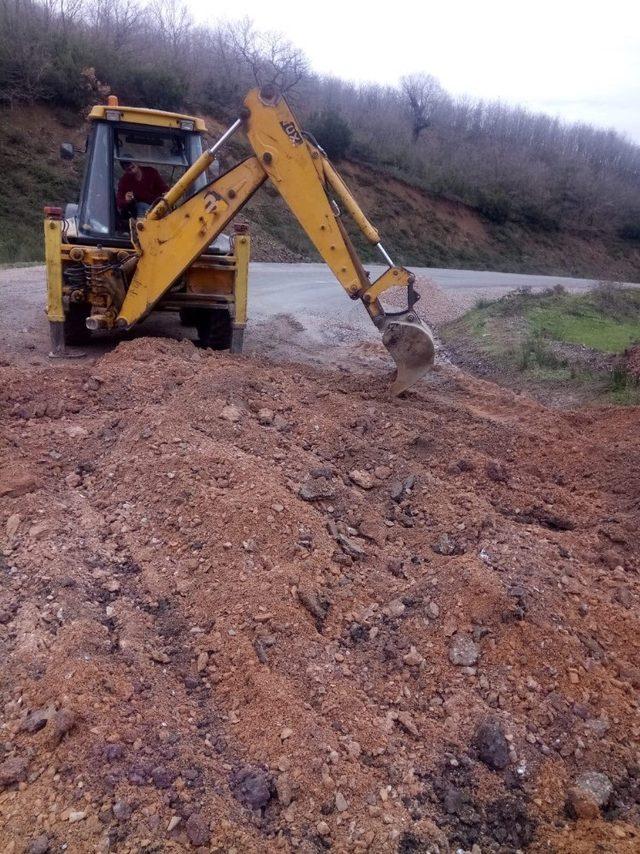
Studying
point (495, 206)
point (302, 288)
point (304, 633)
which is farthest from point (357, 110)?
point (304, 633)

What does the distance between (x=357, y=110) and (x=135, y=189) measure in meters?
39.8

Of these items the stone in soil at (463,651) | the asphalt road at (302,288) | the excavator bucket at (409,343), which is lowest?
the asphalt road at (302,288)

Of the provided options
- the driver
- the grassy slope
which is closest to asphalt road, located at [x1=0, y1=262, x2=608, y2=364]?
the driver

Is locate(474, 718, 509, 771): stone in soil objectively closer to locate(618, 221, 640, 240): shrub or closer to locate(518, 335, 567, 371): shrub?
locate(518, 335, 567, 371): shrub

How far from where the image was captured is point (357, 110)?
4488 cm

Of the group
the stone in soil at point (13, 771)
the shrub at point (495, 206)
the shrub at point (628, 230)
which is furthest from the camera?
the shrub at point (628, 230)

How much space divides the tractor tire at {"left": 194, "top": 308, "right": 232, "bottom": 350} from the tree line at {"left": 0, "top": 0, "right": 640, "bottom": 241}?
16711 mm

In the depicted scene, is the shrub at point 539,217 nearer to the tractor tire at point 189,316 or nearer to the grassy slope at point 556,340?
the grassy slope at point 556,340

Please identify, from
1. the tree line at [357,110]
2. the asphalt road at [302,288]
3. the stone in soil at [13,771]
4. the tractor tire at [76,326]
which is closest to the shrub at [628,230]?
the tree line at [357,110]

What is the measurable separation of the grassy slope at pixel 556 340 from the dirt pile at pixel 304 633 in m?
3.03

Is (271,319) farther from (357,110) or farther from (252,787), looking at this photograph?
(357,110)

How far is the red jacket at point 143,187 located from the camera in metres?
8.77

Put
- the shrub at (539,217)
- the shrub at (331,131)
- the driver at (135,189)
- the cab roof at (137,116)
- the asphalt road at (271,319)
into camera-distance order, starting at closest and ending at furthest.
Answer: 1. the cab roof at (137,116)
2. the driver at (135,189)
3. the asphalt road at (271,319)
4. the shrub at (331,131)
5. the shrub at (539,217)

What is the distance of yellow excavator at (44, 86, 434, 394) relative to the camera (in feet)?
23.0
